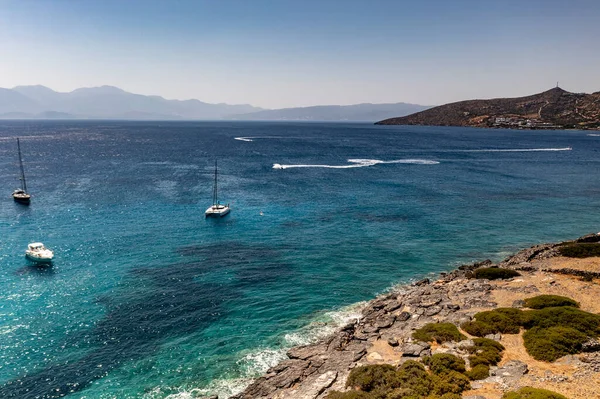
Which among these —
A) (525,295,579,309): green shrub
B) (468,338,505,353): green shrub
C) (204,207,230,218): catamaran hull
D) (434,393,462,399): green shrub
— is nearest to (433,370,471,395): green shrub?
(434,393,462,399): green shrub

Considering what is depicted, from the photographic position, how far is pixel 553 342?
26250 mm

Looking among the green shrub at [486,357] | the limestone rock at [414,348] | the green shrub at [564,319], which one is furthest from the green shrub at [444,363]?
the green shrub at [564,319]

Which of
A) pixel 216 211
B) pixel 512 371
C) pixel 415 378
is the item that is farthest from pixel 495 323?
pixel 216 211

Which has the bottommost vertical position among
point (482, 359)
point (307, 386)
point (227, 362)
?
point (227, 362)

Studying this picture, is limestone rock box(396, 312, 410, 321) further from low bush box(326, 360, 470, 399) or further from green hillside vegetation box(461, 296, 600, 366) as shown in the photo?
low bush box(326, 360, 470, 399)

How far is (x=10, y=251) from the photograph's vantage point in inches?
2063

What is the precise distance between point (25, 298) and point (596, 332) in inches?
2185

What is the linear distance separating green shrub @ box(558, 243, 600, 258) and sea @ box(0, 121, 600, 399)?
922cm

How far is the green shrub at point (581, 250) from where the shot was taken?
45.6 metres

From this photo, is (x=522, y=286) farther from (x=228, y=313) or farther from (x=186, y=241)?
(x=186, y=241)

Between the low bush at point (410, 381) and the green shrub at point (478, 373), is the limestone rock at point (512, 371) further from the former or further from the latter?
the low bush at point (410, 381)

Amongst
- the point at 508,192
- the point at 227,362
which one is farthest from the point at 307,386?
the point at 508,192

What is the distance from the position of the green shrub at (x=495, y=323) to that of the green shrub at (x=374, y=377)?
9.32 meters

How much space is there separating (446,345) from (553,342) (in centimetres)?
751
